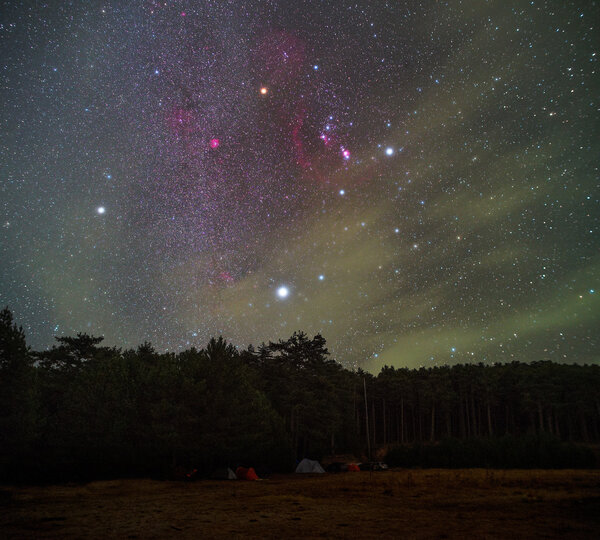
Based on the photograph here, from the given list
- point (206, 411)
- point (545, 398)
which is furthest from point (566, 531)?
point (545, 398)

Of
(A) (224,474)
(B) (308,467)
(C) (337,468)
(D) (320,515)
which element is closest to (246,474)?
(A) (224,474)

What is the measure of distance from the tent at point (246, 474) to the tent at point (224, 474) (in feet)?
1.39

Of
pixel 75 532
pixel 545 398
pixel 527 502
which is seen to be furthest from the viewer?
pixel 545 398

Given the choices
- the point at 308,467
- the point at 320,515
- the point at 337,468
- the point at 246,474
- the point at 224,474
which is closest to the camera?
the point at 320,515

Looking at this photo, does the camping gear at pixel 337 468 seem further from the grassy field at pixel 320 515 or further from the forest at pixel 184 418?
the grassy field at pixel 320 515

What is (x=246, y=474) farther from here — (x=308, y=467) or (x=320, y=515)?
(x=320, y=515)

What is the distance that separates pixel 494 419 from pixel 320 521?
313ft

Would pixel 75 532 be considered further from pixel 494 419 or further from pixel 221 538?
pixel 494 419

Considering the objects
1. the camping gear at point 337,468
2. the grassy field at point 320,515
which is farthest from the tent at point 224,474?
the grassy field at point 320,515

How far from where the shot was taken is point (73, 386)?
150ft

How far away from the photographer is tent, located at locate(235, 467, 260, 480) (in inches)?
1297

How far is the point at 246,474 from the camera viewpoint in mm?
33125

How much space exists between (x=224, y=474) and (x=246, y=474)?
162cm

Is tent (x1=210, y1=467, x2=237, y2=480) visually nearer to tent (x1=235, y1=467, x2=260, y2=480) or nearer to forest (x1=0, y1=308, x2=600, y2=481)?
tent (x1=235, y1=467, x2=260, y2=480)
